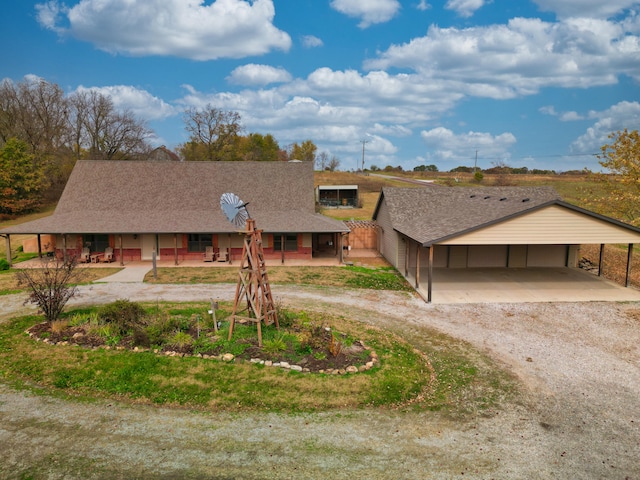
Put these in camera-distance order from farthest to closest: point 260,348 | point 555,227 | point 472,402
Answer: point 555,227 < point 260,348 < point 472,402

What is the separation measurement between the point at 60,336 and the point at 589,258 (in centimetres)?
2631

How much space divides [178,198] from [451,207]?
657 inches

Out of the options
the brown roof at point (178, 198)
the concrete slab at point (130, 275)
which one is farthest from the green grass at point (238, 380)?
the brown roof at point (178, 198)

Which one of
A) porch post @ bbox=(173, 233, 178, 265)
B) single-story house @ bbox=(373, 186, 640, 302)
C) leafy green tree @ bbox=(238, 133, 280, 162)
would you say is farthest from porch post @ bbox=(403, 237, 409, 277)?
leafy green tree @ bbox=(238, 133, 280, 162)

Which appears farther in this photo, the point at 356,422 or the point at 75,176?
the point at 75,176

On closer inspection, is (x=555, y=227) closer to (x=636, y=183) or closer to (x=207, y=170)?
(x=636, y=183)

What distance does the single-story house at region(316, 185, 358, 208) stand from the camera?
47281 millimetres

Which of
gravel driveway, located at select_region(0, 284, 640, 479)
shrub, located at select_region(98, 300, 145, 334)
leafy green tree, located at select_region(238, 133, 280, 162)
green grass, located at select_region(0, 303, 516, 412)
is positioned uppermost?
leafy green tree, located at select_region(238, 133, 280, 162)

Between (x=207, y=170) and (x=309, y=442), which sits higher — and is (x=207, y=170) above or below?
above

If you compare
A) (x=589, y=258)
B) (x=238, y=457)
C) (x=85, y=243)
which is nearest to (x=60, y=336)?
(x=238, y=457)

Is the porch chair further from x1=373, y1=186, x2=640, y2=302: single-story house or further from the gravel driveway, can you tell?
x1=373, y1=186, x2=640, y2=302: single-story house

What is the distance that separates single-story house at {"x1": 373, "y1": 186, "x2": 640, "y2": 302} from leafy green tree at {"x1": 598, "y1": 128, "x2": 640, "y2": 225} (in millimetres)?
3485

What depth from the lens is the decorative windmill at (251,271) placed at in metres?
12.5

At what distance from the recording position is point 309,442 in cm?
819
